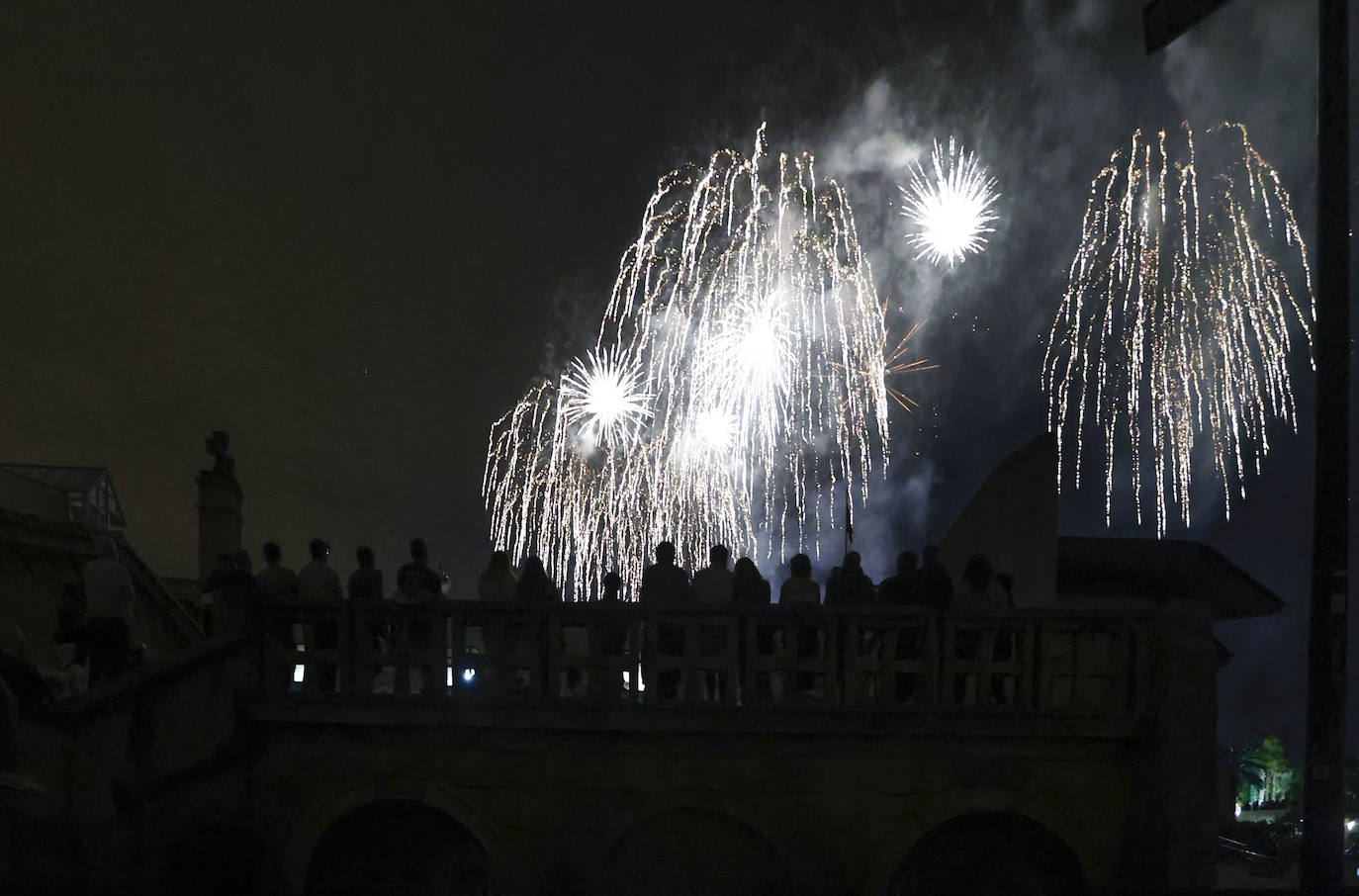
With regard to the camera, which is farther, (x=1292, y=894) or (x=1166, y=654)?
(x=1166, y=654)

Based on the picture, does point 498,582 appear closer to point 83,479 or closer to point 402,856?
point 402,856

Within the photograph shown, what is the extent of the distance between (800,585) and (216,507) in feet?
33.1

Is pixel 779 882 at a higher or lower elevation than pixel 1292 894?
lower

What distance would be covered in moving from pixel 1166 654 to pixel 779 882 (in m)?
4.46

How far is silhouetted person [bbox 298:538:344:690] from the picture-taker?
10.9 metres

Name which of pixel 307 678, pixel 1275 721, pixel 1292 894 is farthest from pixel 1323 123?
pixel 1275 721

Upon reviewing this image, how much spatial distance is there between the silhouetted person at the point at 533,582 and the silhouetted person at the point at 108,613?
3925 mm

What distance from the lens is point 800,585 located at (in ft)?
37.0

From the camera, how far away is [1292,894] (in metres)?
6.45

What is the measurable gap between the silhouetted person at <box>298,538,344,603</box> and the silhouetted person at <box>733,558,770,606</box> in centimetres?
430

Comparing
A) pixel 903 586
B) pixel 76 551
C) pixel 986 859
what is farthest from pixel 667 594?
pixel 76 551

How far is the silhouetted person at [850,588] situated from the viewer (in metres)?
10.7

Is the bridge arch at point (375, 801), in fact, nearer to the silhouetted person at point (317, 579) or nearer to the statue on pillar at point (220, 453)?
the silhouetted person at point (317, 579)

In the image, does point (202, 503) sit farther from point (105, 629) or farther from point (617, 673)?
point (617, 673)
